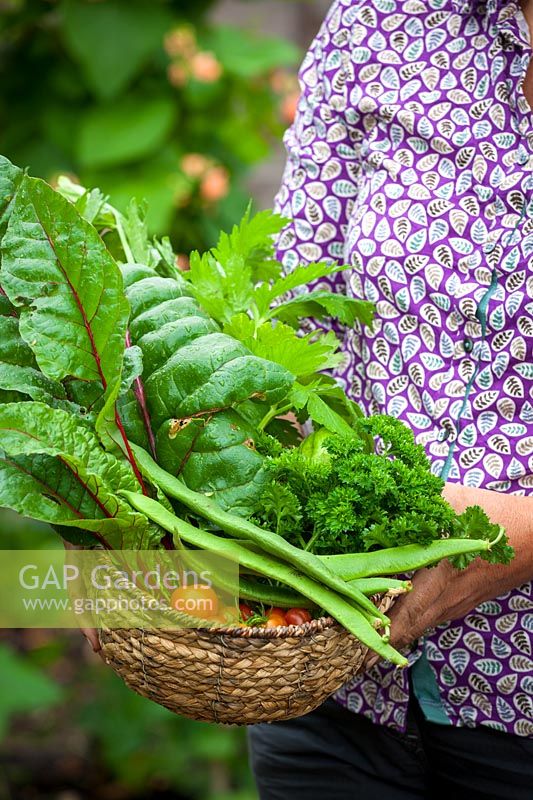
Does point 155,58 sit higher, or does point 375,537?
point 155,58

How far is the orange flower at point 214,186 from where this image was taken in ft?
8.92

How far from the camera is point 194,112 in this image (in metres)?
2.71

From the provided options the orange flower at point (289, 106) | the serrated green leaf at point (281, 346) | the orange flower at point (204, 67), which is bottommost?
the serrated green leaf at point (281, 346)

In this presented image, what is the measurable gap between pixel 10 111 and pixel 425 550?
2.04 meters

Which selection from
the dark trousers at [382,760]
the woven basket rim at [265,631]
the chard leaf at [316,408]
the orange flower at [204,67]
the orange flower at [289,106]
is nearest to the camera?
the woven basket rim at [265,631]

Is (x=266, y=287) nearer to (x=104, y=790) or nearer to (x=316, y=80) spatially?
(x=316, y=80)

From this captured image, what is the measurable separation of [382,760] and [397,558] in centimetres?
55

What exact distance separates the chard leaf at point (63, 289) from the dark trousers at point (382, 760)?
698mm

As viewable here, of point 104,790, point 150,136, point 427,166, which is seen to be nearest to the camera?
point 427,166

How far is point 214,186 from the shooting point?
2.72 metres

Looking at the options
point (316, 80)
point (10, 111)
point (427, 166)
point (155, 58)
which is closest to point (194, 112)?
point (155, 58)

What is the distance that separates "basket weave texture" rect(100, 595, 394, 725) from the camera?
0.98 m

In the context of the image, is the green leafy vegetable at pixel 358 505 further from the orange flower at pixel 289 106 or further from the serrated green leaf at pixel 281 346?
the orange flower at pixel 289 106

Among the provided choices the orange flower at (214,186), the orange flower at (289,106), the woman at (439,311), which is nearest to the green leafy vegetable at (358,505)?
the woman at (439,311)
